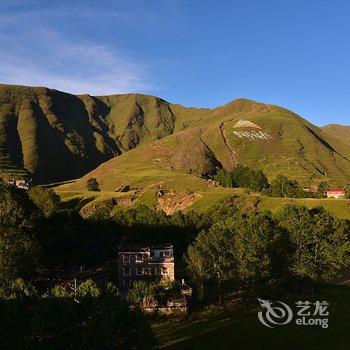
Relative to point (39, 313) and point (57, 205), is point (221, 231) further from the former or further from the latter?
point (57, 205)

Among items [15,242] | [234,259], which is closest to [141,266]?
[234,259]

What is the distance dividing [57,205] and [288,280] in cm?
9368

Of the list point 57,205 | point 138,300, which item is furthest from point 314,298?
point 57,205

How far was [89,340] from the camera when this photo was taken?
127ft

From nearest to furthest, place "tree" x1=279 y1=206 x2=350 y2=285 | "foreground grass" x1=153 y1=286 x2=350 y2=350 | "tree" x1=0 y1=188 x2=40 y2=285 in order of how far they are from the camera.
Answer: "foreground grass" x1=153 y1=286 x2=350 y2=350 < "tree" x1=0 y1=188 x2=40 y2=285 < "tree" x1=279 y1=206 x2=350 y2=285

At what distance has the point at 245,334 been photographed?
63.8 metres

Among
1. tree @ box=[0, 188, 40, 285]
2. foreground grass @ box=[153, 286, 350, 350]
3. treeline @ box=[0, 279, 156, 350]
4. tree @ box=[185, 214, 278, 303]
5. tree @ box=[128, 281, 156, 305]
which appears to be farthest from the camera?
tree @ box=[185, 214, 278, 303]
